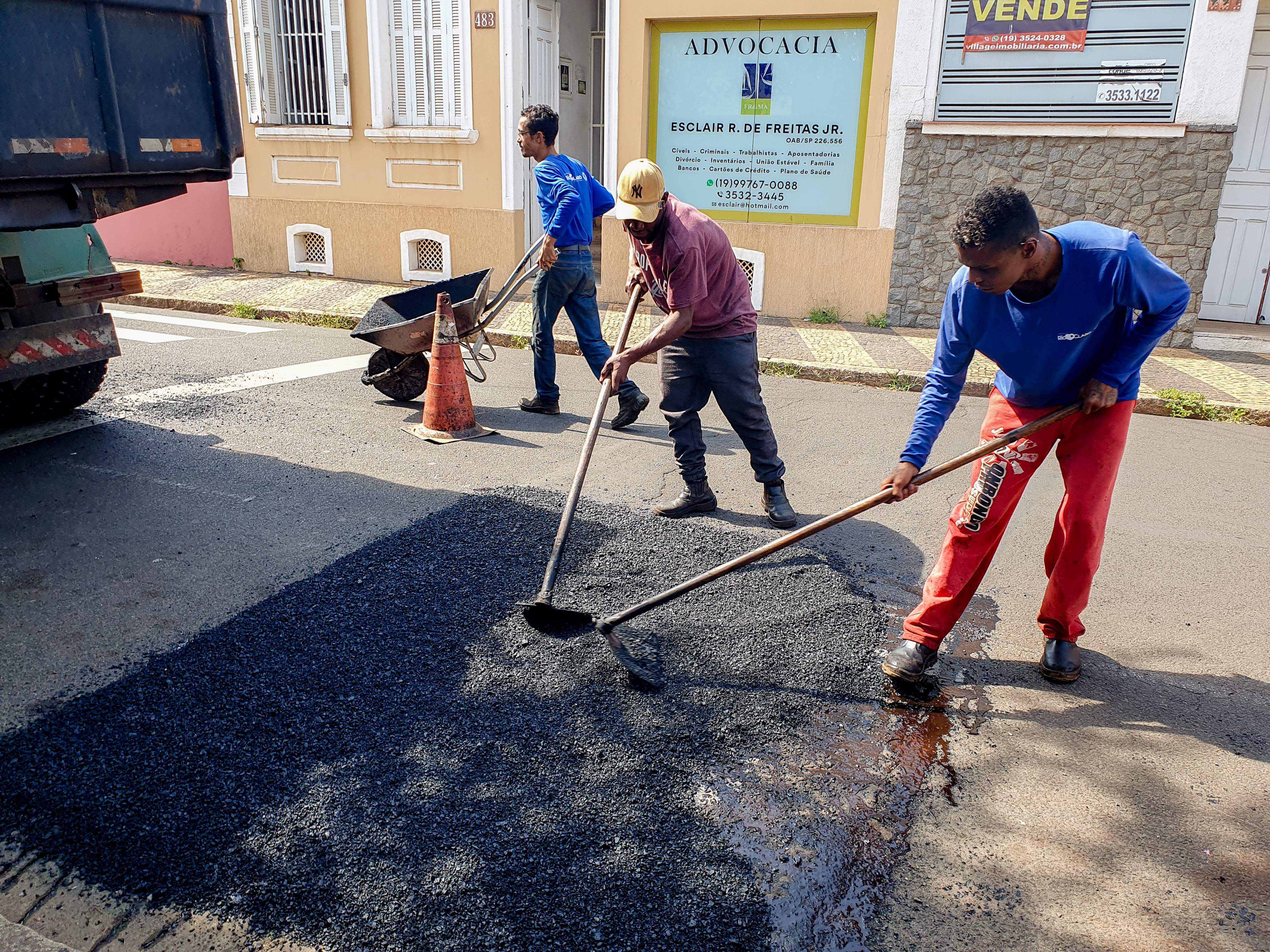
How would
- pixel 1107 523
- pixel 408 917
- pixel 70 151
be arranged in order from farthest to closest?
1. pixel 1107 523
2. pixel 70 151
3. pixel 408 917

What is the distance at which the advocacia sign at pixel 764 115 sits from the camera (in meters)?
9.87

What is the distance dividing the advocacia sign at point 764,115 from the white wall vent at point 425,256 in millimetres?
2839

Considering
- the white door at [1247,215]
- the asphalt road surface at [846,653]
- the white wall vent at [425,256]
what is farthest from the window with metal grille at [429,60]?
the white door at [1247,215]

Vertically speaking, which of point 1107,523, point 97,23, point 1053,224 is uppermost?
point 97,23

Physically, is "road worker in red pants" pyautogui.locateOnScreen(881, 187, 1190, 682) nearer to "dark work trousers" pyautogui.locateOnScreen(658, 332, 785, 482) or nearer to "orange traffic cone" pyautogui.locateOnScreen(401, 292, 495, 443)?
"dark work trousers" pyautogui.locateOnScreen(658, 332, 785, 482)

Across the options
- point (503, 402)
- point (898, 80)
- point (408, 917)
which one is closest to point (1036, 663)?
point (408, 917)

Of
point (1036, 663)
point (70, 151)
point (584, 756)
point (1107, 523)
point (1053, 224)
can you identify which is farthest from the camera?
point (1053, 224)

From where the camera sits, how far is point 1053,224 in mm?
9156

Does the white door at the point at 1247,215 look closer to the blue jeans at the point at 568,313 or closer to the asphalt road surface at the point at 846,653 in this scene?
the asphalt road surface at the point at 846,653

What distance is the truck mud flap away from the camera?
5.13 m

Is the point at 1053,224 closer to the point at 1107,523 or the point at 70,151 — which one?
the point at 1107,523

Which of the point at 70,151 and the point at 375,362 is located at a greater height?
the point at 70,151

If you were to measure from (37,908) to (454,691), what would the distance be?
1281mm

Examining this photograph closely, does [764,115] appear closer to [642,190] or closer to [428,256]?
[428,256]
